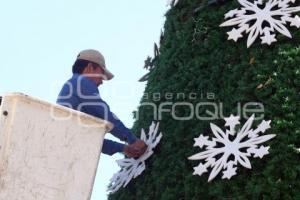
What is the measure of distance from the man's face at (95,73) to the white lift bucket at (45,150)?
2.54m

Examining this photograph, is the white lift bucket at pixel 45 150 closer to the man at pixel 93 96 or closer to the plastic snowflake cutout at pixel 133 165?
the man at pixel 93 96

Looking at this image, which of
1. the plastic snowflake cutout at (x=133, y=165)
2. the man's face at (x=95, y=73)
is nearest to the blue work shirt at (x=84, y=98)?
the man's face at (x=95, y=73)

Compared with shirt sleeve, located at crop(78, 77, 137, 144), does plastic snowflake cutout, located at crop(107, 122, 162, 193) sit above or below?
below

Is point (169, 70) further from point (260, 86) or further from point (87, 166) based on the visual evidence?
point (87, 166)

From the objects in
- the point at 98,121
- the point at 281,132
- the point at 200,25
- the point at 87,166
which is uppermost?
the point at 200,25

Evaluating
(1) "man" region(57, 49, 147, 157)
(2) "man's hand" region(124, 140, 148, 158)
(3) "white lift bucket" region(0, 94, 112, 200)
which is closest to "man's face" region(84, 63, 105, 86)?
(1) "man" region(57, 49, 147, 157)

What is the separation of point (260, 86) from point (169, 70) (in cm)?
111

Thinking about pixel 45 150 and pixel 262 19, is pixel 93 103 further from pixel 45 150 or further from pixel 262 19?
pixel 45 150

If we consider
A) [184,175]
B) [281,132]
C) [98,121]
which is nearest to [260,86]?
[281,132]

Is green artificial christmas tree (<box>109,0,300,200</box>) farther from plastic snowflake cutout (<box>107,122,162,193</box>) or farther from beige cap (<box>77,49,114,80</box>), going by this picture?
beige cap (<box>77,49,114,80</box>)

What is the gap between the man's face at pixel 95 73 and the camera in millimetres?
6141

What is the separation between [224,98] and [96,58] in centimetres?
128

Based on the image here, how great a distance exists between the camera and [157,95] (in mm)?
6250

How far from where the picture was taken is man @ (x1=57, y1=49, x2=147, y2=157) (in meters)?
5.74
